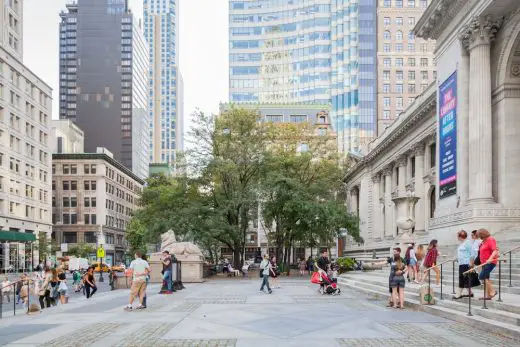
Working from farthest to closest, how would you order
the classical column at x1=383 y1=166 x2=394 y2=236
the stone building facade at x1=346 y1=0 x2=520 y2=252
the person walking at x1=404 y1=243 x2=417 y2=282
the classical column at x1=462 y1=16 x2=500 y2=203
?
the classical column at x1=383 y1=166 x2=394 y2=236 < the classical column at x1=462 y1=16 x2=500 y2=203 < the stone building facade at x1=346 y1=0 x2=520 y2=252 < the person walking at x1=404 y1=243 x2=417 y2=282

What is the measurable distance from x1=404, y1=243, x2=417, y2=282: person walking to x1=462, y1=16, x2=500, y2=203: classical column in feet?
18.3

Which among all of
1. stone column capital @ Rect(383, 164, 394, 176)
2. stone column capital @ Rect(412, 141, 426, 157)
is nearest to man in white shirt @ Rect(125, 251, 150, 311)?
stone column capital @ Rect(412, 141, 426, 157)

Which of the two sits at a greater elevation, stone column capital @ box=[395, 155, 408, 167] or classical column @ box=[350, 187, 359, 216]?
stone column capital @ box=[395, 155, 408, 167]

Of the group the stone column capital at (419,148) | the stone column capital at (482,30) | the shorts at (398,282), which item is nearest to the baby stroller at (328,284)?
the shorts at (398,282)

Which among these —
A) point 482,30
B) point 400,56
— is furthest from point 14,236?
point 400,56

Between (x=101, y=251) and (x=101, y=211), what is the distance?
2402 inches

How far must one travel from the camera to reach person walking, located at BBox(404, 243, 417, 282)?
70.4 ft

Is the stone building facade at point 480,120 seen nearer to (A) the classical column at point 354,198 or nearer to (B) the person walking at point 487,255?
(B) the person walking at point 487,255

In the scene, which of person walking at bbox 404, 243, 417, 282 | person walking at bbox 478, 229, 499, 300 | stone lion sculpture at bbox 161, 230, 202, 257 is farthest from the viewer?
stone lion sculpture at bbox 161, 230, 202, 257

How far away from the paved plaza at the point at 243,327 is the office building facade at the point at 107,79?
489ft

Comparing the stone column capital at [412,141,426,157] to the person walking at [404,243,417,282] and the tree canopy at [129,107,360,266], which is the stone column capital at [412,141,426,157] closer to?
the tree canopy at [129,107,360,266]

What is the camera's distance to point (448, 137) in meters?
29.6

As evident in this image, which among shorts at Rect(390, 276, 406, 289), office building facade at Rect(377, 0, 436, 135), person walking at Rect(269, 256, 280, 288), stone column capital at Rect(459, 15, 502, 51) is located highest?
office building facade at Rect(377, 0, 436, 135)

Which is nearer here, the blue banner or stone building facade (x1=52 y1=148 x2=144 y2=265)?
the blue banner
